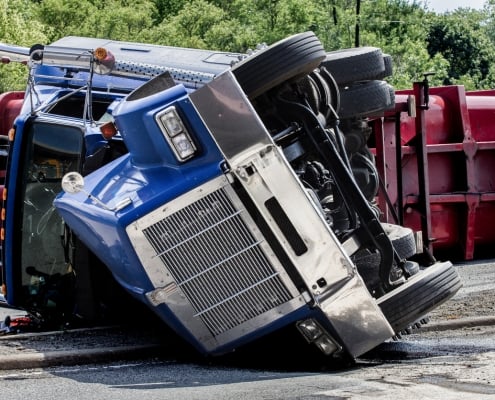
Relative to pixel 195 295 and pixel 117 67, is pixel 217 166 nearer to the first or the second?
pixel 195 295

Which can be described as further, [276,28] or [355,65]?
[276,28]

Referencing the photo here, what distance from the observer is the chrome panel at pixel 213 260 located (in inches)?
257

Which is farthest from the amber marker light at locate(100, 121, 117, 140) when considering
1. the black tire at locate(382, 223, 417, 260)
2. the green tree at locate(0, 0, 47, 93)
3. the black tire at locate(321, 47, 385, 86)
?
the green tree at locate(0, 0, 47, 93)

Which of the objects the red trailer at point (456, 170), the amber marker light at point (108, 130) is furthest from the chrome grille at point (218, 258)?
the red trailer at point (456, 170)

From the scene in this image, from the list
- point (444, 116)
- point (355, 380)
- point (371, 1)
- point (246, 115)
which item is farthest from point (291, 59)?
point (371, 1)

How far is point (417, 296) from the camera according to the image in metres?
7.02

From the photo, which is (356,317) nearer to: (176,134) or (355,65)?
(176,134)

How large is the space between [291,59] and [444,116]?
25.3ft

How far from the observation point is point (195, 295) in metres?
6.75

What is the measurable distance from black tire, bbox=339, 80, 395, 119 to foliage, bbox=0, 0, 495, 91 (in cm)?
2182

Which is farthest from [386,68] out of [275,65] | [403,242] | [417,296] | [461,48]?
[461,48]

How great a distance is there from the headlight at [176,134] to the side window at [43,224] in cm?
227

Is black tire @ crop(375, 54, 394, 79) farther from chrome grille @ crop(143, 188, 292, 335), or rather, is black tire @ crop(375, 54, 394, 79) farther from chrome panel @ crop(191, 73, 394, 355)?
chrome grille @ crop(143, 188, 292, 335)

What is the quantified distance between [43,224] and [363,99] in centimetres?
255
